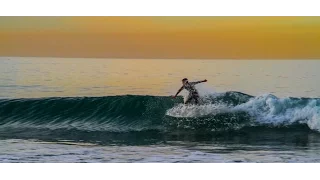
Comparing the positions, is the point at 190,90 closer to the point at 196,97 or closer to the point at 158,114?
the point at 196,97

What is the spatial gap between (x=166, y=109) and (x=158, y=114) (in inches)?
9.3

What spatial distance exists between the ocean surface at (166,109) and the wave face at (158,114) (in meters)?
0.01

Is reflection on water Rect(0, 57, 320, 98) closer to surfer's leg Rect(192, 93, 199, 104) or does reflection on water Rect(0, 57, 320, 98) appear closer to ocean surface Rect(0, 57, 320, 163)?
ocean surface Rect(0, 57, 320, 163)

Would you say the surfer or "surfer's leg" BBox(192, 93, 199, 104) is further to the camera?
"surfer's leg" BBox(192, 93, 199, 104)

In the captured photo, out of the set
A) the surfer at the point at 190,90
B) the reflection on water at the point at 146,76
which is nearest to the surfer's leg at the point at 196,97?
the surfer at the point at 190,90

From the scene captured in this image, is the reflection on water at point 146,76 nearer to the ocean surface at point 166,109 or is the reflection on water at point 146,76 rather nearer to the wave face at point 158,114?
the ocean surface at point 166,109

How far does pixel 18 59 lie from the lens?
4.52 meters

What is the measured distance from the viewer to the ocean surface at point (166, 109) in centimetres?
432

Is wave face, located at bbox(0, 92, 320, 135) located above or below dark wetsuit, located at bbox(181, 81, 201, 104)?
below

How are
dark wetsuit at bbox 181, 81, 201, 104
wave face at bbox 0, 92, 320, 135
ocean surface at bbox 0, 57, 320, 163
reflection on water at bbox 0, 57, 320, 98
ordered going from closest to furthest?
ocean surface at bbox 0, 57, 320, 163
reflection on water at bbox 0, 57, 320, 98
dark wetsuit at bbox 181, 81, 201, 104
wave face at bbox 0, 92, 320, 135

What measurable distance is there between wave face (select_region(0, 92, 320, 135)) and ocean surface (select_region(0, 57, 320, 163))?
0.01 metres

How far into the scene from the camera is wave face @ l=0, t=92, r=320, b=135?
186 inches

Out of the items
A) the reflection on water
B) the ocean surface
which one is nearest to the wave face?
the ocean surface
